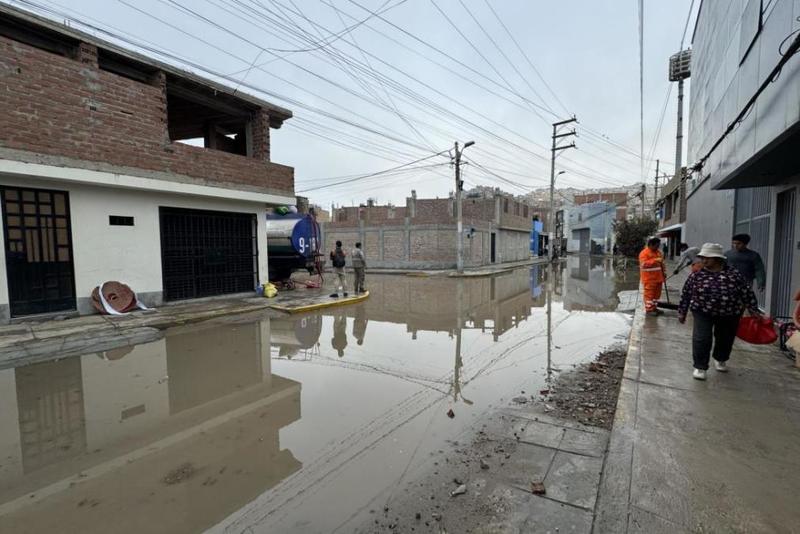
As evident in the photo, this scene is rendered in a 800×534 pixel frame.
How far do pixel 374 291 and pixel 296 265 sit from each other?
312 centimetres

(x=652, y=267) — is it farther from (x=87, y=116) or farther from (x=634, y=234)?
(x=634, y=234)

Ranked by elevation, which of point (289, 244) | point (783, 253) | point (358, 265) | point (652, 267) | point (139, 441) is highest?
point (289, 244)

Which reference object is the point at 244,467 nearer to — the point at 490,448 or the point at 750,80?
the point at 490,448

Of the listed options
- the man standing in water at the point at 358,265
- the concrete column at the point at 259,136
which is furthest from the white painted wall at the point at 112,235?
the man standing in water at the point at 358,265

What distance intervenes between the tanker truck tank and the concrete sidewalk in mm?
11865

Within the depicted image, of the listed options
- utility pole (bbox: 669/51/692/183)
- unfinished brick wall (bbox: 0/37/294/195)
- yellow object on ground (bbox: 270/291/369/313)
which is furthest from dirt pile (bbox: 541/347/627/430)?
utility pole (bbox: 669/51/692/183)

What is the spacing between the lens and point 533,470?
311 centimetres

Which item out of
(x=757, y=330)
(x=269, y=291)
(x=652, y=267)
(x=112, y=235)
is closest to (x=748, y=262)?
(x=652, y=267)

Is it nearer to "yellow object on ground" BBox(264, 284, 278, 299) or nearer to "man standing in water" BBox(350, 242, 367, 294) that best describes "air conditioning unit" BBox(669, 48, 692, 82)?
"man standing in water" BBox(350, 242, 367, 294)

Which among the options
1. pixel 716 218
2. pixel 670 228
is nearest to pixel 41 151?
pixel 716 218

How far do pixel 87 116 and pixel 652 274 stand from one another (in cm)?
1245

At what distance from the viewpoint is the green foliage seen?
1337 inches

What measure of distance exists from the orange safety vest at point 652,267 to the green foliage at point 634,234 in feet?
97.2

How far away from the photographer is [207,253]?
1130 cm
